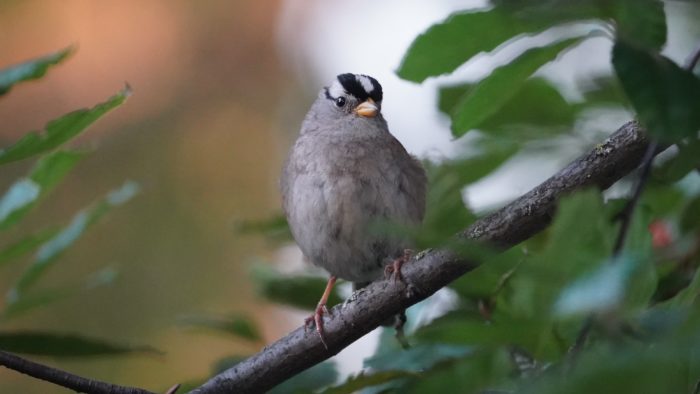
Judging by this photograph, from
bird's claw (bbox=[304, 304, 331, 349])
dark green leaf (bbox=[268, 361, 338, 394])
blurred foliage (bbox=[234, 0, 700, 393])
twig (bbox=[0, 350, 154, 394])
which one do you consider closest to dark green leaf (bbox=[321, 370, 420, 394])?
blurred foliage (bbox=[234, 0, 700, 393])

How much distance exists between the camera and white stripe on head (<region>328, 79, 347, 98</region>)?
152 inches

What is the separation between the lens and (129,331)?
578cm

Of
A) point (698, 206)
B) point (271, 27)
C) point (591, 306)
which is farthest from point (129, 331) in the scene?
point (591, 306)

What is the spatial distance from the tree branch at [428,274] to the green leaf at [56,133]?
52 centimetres

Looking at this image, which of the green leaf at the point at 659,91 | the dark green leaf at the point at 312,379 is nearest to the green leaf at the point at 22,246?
the dark green leaf at the point at 312,379

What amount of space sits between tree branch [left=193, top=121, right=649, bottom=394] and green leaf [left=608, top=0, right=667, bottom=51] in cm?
44

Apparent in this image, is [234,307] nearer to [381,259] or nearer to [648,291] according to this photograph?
→ [381,259]

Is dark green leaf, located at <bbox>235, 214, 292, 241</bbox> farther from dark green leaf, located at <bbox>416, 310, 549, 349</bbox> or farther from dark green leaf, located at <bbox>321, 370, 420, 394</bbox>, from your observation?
dark green leaf, located at <bbox>416, 310, 549, 349</bbox>

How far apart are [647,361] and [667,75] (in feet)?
1.33

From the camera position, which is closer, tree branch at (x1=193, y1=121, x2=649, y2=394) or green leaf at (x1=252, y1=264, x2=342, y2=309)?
tree branch at (x1=193, y1=121, x2=649, y2=394)

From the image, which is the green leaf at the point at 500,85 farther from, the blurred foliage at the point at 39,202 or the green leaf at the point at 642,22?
the blurred foliage at the point at 39,202

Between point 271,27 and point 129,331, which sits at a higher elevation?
point 271,27

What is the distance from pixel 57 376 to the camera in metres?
1.73

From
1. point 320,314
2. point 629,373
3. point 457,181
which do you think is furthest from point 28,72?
point 629,373
